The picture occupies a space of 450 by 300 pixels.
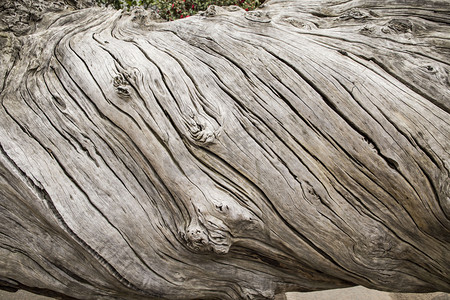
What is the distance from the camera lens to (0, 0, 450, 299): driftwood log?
6.88 feet

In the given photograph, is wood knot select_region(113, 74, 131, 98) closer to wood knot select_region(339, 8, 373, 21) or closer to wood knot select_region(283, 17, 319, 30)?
wood knot select_region(283, 17, 319, 30)

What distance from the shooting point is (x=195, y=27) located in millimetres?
2705

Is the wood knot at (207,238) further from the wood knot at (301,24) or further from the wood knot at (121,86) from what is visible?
the wood knot at (301,24)

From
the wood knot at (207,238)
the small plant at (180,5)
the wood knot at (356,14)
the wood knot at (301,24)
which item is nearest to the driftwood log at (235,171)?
the wood knot at (207,238)

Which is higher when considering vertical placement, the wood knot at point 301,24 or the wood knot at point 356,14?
the wood knot at point 356,14

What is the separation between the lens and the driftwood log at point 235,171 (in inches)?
82.5

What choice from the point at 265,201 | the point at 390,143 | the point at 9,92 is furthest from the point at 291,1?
the point at 9,92

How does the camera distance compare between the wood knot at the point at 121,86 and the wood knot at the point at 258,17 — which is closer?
the wood knot at the point at 121,86

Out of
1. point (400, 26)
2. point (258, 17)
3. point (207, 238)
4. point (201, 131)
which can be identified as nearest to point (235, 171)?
point (201, 131)

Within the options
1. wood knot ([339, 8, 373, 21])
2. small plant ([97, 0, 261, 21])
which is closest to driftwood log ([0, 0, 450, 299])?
wood knot ([339, 8, 373, 21])

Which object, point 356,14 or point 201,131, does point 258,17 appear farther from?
point 201,131

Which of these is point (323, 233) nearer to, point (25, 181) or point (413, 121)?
point (413, 121)

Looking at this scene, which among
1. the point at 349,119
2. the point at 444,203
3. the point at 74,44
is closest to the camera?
the point at 444,203

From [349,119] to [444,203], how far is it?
698 mm
